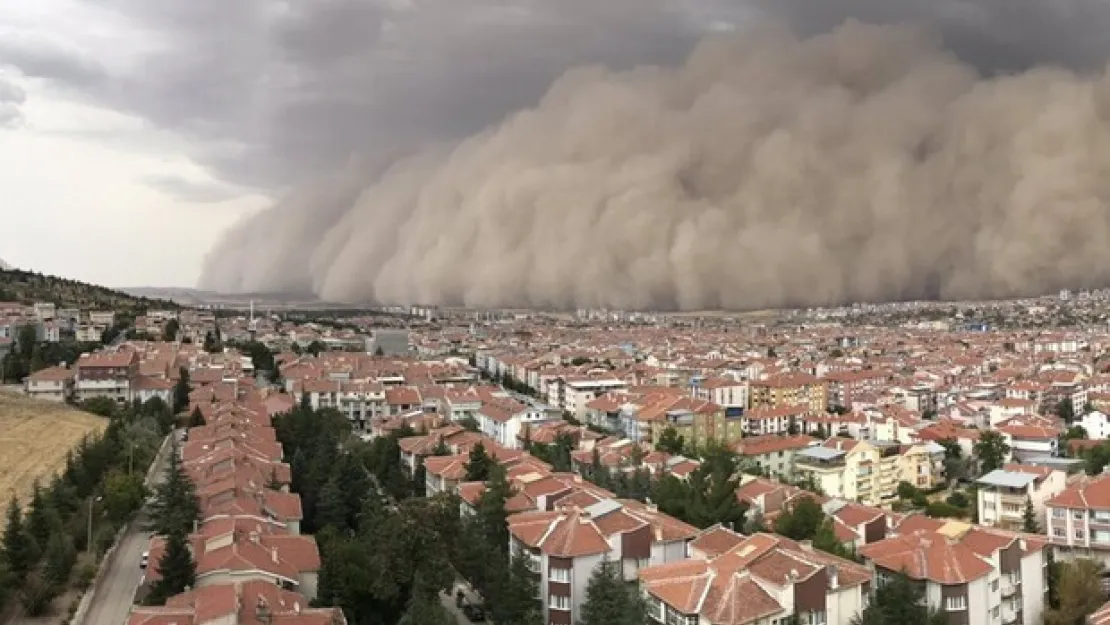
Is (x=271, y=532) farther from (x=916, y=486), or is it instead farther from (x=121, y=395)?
(x=121, y=395)

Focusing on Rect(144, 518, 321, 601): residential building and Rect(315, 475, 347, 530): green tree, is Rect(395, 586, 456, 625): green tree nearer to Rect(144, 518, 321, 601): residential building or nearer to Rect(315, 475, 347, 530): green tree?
Rect(144, 518, 321, 601): residential building

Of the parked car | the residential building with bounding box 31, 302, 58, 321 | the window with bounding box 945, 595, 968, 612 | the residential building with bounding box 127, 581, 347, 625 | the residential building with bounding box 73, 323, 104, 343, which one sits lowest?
the parked car

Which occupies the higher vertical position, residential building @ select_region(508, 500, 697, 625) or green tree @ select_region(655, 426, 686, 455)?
residential building @ select_region(508, 500, 697, 625)

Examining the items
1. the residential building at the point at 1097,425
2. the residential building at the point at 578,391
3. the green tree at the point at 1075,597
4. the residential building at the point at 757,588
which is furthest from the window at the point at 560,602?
the residential building at the point at 578,391

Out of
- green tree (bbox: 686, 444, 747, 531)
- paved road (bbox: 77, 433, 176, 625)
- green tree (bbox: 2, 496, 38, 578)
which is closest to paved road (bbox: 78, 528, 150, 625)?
paved road (bbox: 77, 433, 176, 625)

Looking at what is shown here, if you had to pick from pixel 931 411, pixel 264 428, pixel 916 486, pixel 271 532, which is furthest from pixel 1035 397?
pixel 271 532

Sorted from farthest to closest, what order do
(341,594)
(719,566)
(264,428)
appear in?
1. (264,428)
2. (341,594)
3. (719,566)

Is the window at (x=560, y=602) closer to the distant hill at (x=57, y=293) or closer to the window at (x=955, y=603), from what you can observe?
the window at (x=955, y=603)
